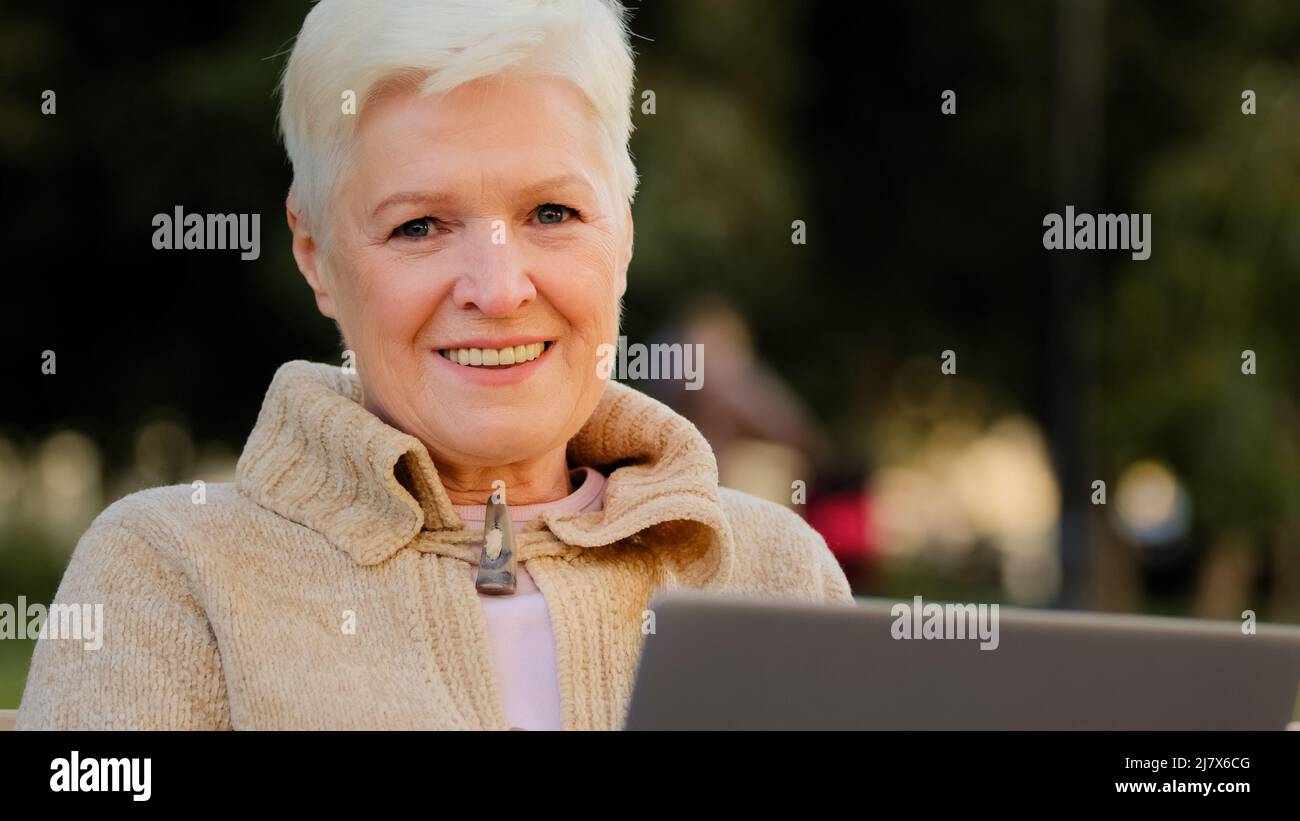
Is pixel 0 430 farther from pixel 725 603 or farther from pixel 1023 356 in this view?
pixel 725 603

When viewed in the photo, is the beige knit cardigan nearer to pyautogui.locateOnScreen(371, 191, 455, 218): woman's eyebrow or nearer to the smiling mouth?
the smiling mouth

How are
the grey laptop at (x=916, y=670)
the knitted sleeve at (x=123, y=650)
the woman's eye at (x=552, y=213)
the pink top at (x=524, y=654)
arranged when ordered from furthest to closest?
the woman's eye at (x=552, y=213) < the pink top at (x=524, y=654) < the knitted sleeve at (x=123, y=650) < the grey laptop at (x=916, y=670)

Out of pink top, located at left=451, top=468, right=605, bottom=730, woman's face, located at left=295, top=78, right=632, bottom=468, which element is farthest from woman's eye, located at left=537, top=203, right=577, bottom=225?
pink top, located at left=451, top=468, right=605, bottom=730

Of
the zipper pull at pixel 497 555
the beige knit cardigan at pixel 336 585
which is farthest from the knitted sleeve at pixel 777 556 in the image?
the zipper pull at pixel 497 555

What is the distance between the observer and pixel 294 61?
2.65 meters

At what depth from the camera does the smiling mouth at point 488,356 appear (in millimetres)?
2592

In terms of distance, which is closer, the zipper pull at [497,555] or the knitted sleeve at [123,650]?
the knitted sleeve at [123,650]

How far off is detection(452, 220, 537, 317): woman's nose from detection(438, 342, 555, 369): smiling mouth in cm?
6

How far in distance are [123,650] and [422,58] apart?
844 millimetres

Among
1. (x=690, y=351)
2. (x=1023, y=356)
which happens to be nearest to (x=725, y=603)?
(x=690, y=351)

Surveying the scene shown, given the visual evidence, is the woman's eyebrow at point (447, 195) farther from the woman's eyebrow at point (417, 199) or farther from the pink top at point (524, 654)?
the pink top at point (524, 654)

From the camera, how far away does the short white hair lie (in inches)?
98.2

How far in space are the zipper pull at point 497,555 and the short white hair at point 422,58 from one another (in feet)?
1.51

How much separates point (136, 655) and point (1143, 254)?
14.1m
